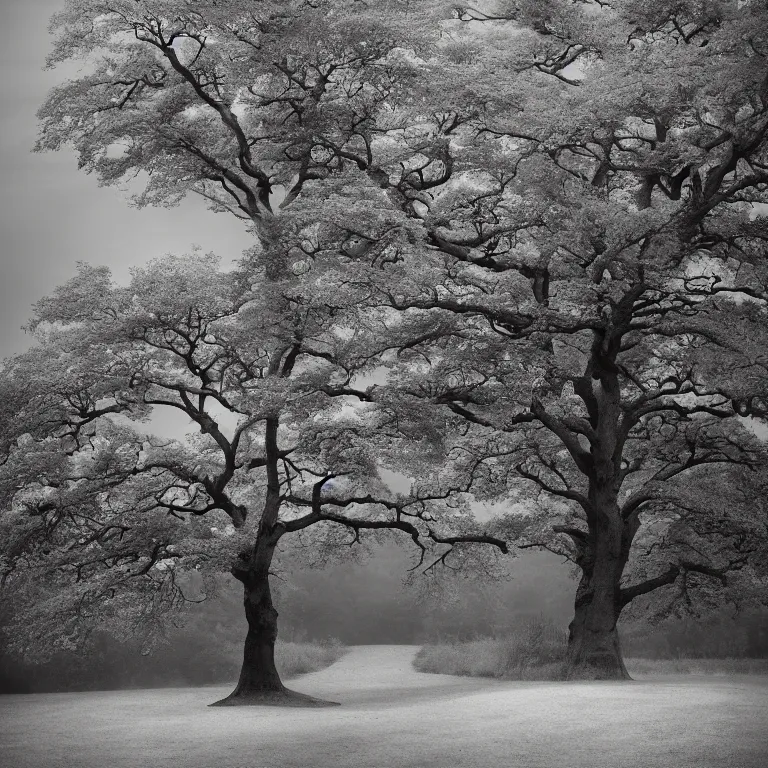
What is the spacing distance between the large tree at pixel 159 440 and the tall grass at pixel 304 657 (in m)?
7.41

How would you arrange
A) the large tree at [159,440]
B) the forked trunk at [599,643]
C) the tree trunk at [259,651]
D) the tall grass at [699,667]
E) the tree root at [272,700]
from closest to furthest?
the large tree at [159,440] < the tree root at [272,700] < the tree trunk at [259,651] < the forked trunk at [599,643] < the tall grass at [699,667]

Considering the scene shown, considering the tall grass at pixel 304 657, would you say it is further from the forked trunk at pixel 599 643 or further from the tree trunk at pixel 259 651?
the forked trunk at pixel 599 643

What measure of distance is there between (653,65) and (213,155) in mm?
6997

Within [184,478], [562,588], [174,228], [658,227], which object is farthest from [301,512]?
[174,228]

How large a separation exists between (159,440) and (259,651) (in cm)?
384

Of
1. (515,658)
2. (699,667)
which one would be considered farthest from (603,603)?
(699,667)

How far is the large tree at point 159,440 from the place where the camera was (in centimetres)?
1222

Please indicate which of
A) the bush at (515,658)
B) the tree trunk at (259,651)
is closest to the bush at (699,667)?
the bush at (515,658)

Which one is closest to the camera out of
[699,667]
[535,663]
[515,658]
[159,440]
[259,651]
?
[259,651]

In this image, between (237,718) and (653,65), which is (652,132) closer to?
(653,65)

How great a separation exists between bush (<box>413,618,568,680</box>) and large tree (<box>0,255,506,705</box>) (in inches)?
156

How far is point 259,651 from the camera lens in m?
13.5

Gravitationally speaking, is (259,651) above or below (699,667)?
above

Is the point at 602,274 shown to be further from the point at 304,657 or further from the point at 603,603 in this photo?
the point at 304,657
